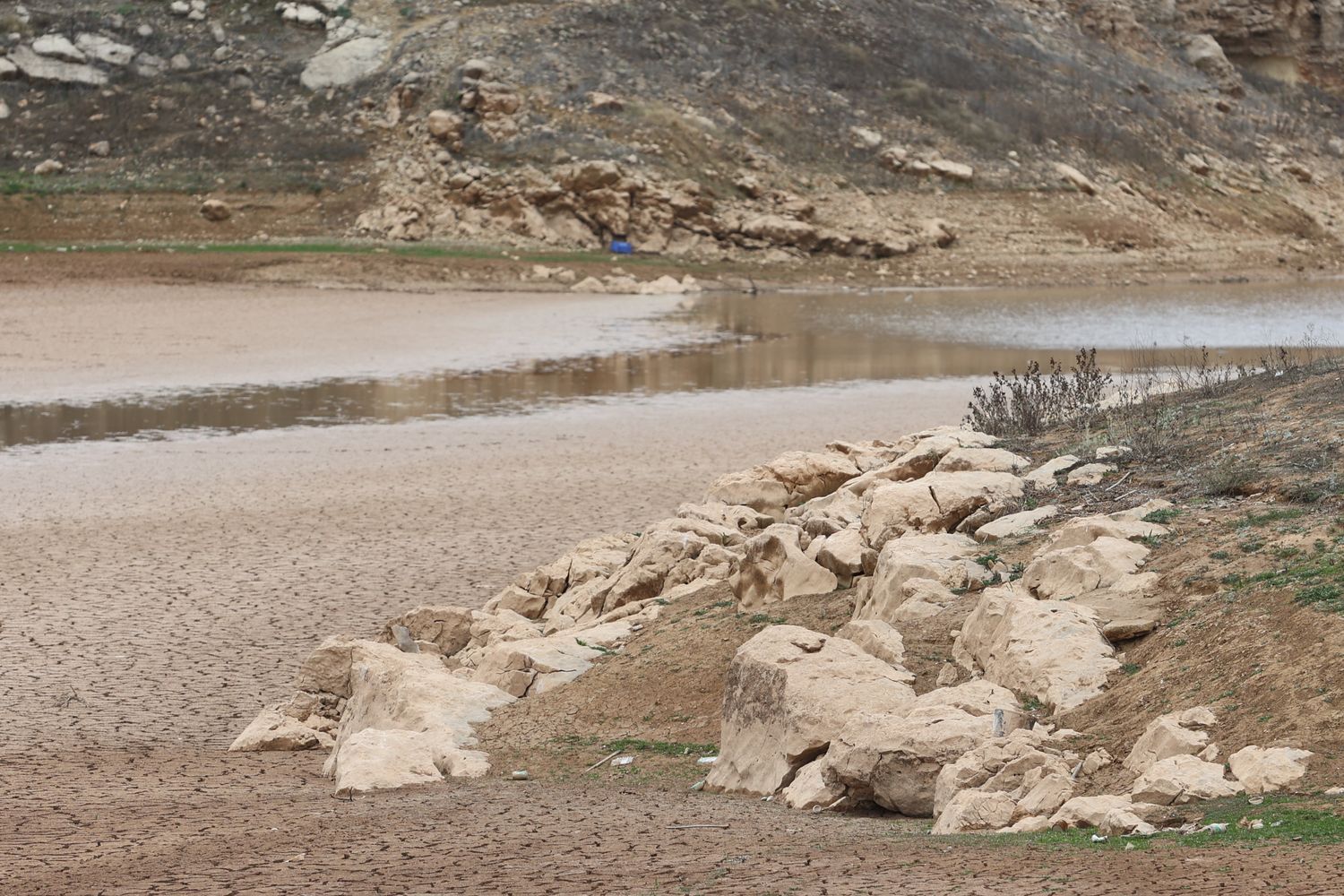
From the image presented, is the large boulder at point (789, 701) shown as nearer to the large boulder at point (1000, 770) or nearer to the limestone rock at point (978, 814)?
the large boulder at point (1000, 770)

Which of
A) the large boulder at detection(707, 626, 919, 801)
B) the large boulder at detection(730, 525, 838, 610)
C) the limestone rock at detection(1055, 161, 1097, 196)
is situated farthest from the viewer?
the limestone rock at detection(1055, 161, 1097, 196)

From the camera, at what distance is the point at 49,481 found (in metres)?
15.8

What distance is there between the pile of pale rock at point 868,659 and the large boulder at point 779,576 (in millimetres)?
13

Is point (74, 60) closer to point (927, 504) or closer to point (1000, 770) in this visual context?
point (927, 504)

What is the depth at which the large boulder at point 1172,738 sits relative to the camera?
5.69 metres

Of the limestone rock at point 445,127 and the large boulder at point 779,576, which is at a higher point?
the limestone rock at point 445,127

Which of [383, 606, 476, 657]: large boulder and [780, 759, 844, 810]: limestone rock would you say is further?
[383, 606, 476, 657]: large boulder

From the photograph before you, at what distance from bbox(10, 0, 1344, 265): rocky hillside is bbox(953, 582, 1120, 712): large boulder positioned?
3574 cm

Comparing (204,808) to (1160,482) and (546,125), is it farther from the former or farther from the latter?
(546,125)

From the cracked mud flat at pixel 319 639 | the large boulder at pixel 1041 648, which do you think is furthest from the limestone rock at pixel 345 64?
the large boulder at pixel 1041 648

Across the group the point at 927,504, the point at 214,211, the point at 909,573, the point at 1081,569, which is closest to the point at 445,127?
the point at 214,211

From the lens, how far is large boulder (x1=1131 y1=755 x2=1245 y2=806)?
17.3 feet

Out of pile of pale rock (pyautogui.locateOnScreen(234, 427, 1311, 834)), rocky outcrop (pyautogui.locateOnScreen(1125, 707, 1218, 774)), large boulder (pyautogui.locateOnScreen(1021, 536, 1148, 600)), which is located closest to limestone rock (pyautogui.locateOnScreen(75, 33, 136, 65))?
pile of pale rock (pyautogui.locateOnScreen(234, 427, 1311, 834))

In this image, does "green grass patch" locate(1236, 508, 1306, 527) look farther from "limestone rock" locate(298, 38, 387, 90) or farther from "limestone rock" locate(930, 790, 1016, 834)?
"limestone rock" locate(298, 38, 387, 90)
